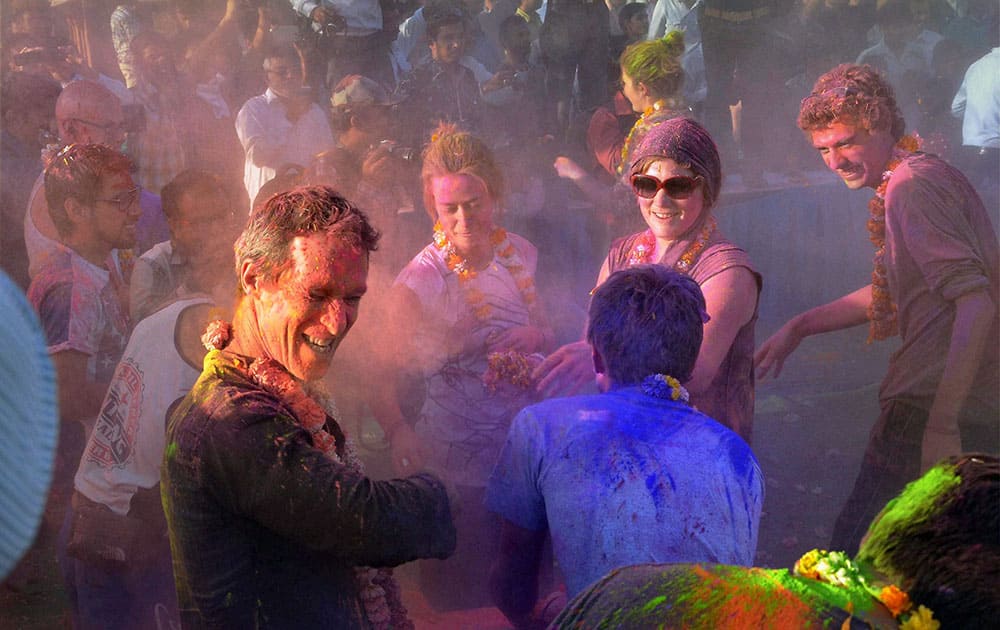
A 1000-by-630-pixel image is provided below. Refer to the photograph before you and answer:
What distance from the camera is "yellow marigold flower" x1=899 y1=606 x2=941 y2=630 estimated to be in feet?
3.59

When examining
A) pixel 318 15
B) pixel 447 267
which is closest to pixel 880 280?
pixel 447 267

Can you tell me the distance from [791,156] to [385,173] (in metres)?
4.07

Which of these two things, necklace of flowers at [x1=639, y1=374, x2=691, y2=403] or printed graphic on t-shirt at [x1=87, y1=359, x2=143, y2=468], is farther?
printed graphic on t-shirt at [x1=87, y1=359, x2=143, y2=468]

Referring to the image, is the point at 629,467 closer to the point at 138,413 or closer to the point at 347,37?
the point at 138,413

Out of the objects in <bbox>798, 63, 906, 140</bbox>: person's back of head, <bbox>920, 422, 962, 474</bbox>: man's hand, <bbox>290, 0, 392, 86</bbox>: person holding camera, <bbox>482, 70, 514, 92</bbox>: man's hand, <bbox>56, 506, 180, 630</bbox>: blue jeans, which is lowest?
<bbox>56, 506, 180, 630</bbox>: blue jeans

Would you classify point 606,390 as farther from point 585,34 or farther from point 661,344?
point 585,34

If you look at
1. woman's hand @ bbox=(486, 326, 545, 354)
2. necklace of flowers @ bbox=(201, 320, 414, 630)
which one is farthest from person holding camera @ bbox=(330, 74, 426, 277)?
necklace of flowers @ bbox=(201, 320, 414, 630)

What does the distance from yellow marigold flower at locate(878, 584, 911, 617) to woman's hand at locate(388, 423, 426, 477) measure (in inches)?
100

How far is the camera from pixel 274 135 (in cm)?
578

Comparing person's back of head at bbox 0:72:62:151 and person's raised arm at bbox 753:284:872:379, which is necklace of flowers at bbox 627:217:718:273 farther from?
person's back of head at bbox 0:72:62:151

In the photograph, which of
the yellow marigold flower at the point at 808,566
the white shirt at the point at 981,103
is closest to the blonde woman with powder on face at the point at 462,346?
the yellow marigold flower at the point at 808,566

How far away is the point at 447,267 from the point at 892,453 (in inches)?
87.0

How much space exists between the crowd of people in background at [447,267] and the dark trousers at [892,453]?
2 cm

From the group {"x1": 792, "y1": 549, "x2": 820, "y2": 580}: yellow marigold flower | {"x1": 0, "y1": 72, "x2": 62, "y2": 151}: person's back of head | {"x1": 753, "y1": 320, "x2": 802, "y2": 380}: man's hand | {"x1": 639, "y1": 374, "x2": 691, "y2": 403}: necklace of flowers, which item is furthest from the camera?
{"x1": 0, "y1": 72, "x2": 62, "y2": 151}: person's back of head
